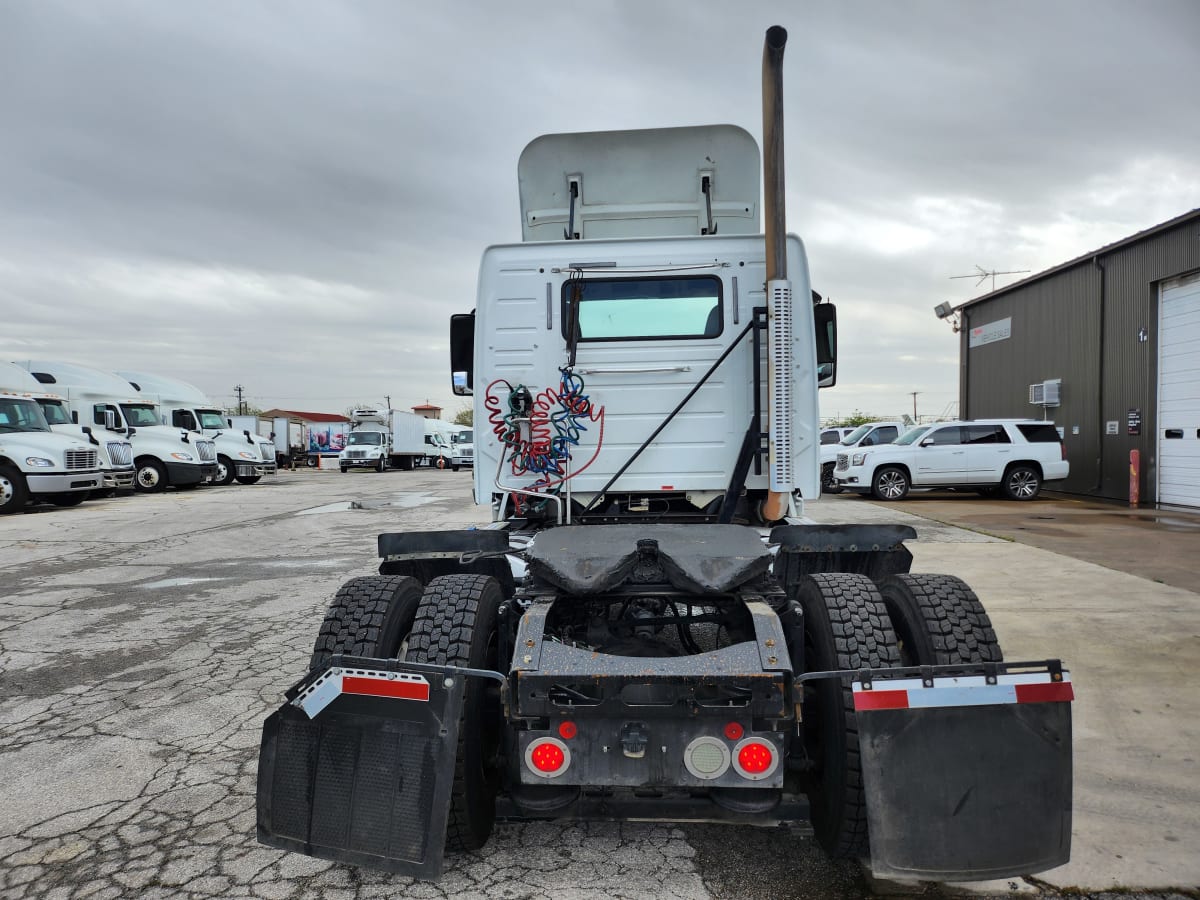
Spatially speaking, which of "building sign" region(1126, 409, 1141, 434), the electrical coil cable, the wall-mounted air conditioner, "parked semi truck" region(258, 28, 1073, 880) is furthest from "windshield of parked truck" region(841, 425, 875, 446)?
the electrical coil cable

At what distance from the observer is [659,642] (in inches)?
127

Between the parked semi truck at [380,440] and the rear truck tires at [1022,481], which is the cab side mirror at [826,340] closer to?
the rear truck tires at [1022,481]

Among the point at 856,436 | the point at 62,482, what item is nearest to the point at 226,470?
the point at 62,482

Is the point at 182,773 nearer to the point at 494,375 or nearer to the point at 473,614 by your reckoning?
the point at 473,614

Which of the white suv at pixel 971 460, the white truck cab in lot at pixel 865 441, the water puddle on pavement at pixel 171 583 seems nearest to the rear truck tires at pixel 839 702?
the water puddle on pavement at pixel 171 583

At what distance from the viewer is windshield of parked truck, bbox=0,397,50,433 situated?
15461mm

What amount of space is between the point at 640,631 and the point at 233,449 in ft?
79.3

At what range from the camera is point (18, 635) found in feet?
18.9

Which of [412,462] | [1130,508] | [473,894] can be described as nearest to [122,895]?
[473,894]

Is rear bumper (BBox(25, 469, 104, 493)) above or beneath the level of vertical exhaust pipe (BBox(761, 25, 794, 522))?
Answer: beneath

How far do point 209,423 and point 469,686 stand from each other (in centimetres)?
2567

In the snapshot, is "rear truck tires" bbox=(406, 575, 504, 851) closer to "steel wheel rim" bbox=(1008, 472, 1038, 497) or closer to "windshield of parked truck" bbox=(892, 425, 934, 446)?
"windshield of parked truck" bbox=(892, 425, 934, 446)

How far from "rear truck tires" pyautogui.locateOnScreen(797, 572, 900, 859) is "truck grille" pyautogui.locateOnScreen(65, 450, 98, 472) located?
1710 cm

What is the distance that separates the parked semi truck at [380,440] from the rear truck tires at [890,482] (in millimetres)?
24592
